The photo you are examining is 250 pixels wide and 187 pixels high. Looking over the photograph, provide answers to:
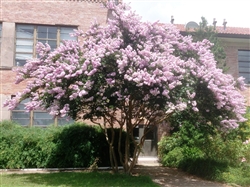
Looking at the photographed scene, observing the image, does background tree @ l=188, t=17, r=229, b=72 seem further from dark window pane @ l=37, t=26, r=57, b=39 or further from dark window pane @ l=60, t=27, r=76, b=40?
dark window pane @ l=37, t=26, r=57, b=39

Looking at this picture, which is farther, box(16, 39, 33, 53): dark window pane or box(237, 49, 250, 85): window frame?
box(237, 49, 250, 85): window frame

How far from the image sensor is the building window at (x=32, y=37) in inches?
590

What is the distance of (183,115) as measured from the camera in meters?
9.38

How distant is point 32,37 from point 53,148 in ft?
22.6

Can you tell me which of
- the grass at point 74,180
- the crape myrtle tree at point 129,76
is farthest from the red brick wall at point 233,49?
the grass at point 74,180

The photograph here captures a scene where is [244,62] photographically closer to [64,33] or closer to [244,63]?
[244,63]

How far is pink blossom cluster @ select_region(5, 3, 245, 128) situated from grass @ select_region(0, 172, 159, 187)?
7.49ft

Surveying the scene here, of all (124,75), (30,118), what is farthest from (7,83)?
(124,75)

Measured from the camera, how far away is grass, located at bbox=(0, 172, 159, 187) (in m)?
8.23

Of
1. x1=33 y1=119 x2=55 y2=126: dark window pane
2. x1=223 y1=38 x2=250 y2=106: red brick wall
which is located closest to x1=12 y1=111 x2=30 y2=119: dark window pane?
x1=33 y1=119 x2=55 y2=126: dark window pane

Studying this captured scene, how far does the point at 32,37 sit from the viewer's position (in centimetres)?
1514

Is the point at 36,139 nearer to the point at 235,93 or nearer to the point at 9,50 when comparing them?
the point at 9,50

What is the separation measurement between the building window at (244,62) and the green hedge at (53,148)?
11505mm

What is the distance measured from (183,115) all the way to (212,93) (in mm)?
1551
